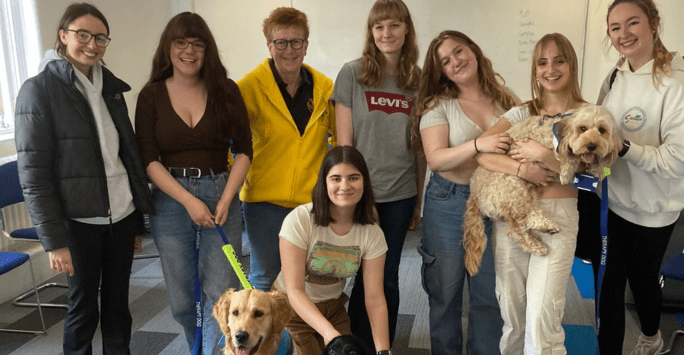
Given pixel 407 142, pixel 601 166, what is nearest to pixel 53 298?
pixel 407 142

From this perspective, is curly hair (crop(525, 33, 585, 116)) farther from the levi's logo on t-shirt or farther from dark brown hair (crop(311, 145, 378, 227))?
dark brown hair (crop(311, 145, 378, 227))

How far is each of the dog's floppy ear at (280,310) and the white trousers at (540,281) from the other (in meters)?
0.87

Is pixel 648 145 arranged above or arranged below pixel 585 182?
above

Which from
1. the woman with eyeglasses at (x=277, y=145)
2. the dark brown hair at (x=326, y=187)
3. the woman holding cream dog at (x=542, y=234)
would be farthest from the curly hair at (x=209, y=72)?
the woman holding cream dog at (x=542, y=234)

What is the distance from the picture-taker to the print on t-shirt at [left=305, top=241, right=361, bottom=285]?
202 cm

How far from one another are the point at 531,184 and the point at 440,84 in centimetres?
58

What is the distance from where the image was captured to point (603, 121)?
71.9 inches

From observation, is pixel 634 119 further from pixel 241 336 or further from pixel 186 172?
pixel 186 172

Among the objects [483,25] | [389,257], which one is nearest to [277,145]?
[389,257]

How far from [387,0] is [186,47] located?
0.89 metres

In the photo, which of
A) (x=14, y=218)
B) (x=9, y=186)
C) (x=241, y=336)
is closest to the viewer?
(x=241, y=336)

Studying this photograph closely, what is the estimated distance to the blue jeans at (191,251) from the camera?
84.6 inches

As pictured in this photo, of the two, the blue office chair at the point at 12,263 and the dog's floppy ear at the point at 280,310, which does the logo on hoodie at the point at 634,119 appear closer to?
the dog's floppy ear at the point at 280,310

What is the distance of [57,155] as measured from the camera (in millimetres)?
1926
